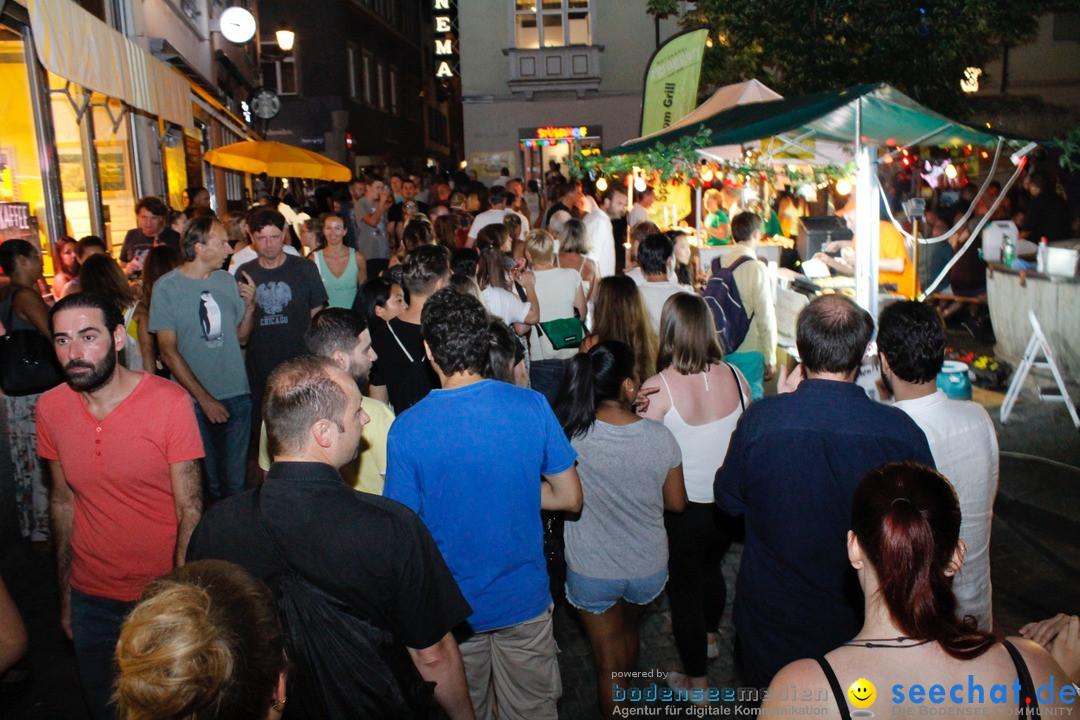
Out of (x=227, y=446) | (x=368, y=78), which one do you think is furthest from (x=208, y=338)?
(x=368, y=78)

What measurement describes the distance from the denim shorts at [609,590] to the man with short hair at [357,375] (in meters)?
0.97

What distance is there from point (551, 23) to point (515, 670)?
90.1ft

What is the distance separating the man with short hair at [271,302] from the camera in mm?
6210

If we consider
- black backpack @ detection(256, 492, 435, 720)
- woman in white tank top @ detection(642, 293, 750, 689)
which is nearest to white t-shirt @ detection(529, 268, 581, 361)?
woman in white tank top @ detection(642, 293, 750, 689)

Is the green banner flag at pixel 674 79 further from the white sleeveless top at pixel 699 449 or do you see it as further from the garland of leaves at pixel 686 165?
the white sleeveless top at pixel 699 449

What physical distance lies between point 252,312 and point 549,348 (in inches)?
85.7

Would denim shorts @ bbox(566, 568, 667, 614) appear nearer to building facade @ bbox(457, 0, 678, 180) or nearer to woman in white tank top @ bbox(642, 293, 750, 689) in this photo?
woman in white tank top @ bbox(642, 293, 750, 689)

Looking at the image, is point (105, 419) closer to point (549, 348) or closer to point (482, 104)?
point (549, 348)

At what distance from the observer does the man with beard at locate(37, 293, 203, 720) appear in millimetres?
3254

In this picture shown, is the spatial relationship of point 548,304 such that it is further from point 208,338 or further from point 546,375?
point 208,338

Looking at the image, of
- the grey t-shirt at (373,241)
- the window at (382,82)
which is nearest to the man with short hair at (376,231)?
the grey t-shirt at (373,241)

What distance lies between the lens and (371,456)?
3646 mm

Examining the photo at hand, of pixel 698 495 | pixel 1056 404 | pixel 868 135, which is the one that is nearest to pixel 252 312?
pixel 698 495

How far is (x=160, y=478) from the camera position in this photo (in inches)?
130
